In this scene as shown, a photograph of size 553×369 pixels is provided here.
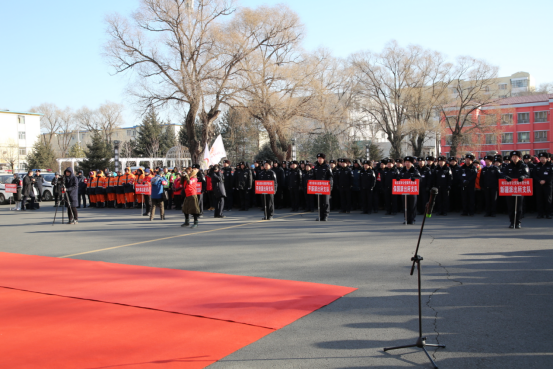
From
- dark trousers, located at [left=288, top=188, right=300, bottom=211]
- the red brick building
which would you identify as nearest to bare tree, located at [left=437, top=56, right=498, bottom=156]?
the red brick building

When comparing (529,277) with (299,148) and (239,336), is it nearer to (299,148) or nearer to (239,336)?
(239,336)

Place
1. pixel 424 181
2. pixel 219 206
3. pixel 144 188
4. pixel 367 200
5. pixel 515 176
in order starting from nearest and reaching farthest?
pixel 515 176 → pixel 424 181 → pixel 367 200 → pixel 219 206 → pixel 144 188

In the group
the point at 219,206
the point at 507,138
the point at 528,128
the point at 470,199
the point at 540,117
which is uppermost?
the point at 540,117

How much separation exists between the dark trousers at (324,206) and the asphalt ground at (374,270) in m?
0.38

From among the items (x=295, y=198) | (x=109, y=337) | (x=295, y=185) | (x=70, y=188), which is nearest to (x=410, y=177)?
(x=295, y=185)

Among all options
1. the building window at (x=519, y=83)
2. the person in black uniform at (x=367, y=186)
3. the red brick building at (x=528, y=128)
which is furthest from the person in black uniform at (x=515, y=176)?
the building window at (x=519, y=83)

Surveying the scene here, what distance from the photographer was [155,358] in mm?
4656

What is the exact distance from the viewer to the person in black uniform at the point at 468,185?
54.1 ft

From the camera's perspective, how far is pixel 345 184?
1858 cm

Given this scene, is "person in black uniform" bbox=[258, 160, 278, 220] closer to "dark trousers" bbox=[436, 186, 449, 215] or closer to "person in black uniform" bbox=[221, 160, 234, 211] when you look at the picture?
"person in black uniform" bbox=[221, 160, 234, 211]

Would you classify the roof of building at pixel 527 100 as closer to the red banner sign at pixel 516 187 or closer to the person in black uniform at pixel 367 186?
the person in black uniform at pixel 367 186

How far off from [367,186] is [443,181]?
9.40 ft

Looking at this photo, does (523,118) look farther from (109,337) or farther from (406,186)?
(109,337)

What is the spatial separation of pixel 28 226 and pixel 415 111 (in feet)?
165
